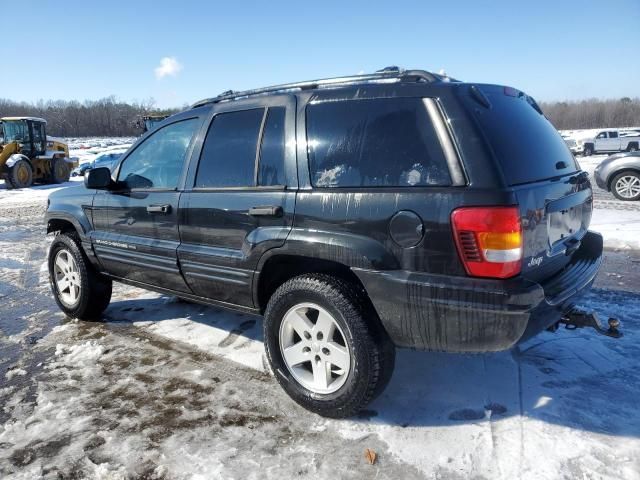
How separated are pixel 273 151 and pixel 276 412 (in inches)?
62.9

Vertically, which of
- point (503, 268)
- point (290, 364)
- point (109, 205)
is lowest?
point (290, 364)

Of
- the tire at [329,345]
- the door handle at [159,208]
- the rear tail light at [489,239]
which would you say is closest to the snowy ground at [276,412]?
the tire at [329,345]

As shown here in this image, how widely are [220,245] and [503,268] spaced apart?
1.80 m

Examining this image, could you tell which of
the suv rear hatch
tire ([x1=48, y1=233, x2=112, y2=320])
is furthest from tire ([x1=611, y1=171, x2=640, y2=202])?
tire ([x1=48, y1=233, x2=112, y2=320])

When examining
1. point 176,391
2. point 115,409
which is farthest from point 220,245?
point 115,409

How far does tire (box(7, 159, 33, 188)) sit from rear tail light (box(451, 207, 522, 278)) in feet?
67.2

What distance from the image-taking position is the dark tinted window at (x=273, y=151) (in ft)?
9.41

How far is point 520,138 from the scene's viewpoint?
99.5 inches

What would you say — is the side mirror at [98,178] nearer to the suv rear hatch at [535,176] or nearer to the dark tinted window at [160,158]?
the dark tinted window at [160,158]

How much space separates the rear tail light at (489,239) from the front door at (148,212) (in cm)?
210

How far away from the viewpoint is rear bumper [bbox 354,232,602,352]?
2154 millimetres

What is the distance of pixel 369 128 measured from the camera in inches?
100.0

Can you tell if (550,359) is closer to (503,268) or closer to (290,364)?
(503,268)

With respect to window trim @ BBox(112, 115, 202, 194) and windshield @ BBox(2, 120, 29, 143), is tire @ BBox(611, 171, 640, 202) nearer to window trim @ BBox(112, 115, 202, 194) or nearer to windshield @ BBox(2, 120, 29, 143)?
window trim @ BBox(112, 115, 202, 194)
